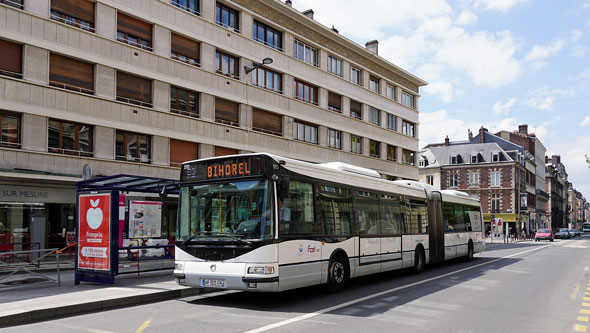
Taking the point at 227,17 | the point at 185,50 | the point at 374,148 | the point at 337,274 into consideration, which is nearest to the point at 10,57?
the point at 185,50

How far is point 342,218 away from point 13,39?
47.1ft

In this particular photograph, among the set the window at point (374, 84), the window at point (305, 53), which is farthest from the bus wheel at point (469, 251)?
the window at point (374, 84)

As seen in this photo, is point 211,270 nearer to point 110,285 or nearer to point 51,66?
point 110,285

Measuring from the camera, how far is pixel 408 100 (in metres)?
46.3

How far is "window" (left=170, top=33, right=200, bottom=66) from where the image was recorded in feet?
81.8

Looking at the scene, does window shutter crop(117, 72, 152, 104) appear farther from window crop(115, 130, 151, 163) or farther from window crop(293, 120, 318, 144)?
window crop(293, 120, 318, 144)

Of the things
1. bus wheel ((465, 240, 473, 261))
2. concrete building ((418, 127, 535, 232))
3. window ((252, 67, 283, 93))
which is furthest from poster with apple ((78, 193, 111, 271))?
concrete building ((418, 127, 535, 232))

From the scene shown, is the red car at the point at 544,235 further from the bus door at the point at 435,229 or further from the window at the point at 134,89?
the window at the point at 134,89

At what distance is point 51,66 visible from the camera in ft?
65.7

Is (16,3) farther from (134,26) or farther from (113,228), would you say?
(113,228)

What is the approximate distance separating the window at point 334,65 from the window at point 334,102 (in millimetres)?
1610

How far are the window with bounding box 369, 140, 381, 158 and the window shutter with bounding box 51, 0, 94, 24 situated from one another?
2402 centimetres

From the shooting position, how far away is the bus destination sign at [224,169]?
31.4 ft

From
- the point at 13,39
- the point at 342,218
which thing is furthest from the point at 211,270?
the point at 13,39
